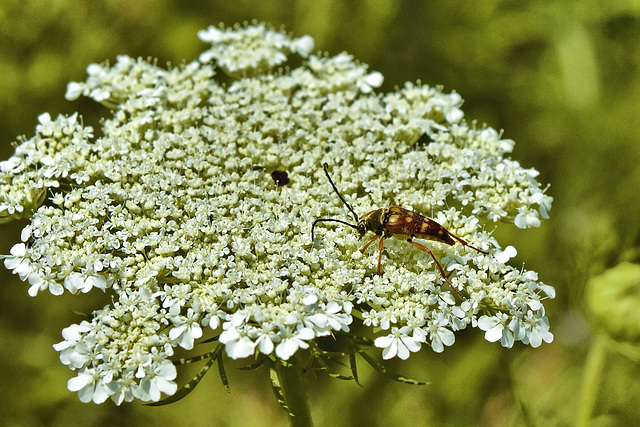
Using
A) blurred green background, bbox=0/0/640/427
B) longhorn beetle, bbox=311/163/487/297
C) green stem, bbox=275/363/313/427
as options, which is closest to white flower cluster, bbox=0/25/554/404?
longhorn beetle, bbox=311/163/487/297

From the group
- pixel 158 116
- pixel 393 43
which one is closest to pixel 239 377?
pixel 158 116

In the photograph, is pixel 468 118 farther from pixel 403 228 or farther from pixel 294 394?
pixel 294 394

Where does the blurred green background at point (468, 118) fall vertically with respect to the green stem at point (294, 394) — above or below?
above

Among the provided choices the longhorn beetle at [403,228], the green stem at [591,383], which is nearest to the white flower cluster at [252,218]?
the longhorn beetle at [403,228]

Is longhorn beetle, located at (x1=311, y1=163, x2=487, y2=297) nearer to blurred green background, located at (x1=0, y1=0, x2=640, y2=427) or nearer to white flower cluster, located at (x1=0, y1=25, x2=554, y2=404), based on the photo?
white flower cluster, located at (x1=0, y1=25, x2=554, y2=404)

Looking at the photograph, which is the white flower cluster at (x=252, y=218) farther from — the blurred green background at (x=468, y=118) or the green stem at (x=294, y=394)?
the blurred green background at (x=468, y=118)

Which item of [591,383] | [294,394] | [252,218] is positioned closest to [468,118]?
[591,383]

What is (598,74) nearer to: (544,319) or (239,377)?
(544,319)
